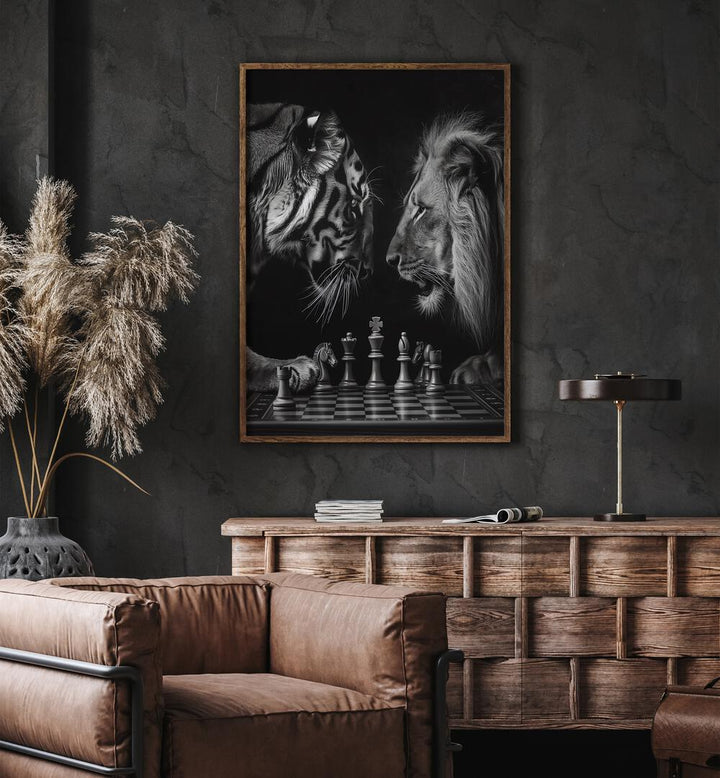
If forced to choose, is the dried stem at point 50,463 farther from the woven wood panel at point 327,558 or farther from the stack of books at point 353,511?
the stack of books at point 353,511

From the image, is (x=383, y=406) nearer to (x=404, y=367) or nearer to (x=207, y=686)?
(x=404, y=367)

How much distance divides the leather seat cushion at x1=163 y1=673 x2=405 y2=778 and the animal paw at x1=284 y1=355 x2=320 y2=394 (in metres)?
1.60

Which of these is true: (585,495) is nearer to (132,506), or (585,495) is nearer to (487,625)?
(487,625)

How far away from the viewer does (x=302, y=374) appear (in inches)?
162

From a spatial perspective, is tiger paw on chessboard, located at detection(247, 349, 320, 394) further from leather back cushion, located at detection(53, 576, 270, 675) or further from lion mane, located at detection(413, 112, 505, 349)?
leather back cushion, located at detection(53, 576, 270, 675)

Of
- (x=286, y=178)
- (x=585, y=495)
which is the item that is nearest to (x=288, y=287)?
(x=286, y=178)

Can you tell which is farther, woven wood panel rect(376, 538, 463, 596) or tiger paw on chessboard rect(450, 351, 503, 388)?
tiger paw on chessboard rect(450, 351, 503, 388)

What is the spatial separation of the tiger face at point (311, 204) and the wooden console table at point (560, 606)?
1.10 meters


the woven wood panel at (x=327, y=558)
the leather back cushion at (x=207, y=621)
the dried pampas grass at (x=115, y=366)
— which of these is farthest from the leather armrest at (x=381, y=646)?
the dried pampas grass at (x=115, y=366)

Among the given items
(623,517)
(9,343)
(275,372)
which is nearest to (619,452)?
(623,517)

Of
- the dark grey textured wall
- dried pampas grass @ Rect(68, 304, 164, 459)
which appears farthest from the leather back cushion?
the dark grey textured wall

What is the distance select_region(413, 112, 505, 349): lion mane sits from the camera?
13.5 ft

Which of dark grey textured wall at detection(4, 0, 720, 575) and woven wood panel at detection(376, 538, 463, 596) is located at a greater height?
dark grey textured wall at detection(4, 0, 720, 575)

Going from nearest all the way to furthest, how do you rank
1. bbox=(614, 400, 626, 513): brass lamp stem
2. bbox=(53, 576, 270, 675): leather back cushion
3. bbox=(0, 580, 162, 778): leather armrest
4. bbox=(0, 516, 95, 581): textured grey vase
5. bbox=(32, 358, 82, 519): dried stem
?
bbox=(0, 580, 162, 778): leather armrest
bbox=(53, 576, 270, 675): leather back cushion
bbox=(0, 516, 95, 581): textured grey vase
bbox=(32, 358, 82, 519): dried stem
bbox=(614, 400, 626, 513): brass lamp stem
